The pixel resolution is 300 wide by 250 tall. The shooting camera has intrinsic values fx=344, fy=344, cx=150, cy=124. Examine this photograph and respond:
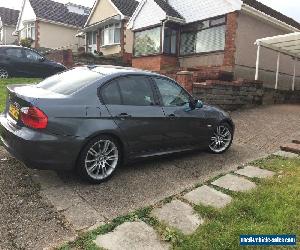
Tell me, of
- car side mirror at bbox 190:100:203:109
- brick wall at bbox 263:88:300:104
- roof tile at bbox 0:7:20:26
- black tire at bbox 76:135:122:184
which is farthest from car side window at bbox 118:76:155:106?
roof tile at bbox 0:7:20:26

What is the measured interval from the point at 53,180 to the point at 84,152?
0.73 m

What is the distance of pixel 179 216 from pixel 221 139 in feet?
10.2

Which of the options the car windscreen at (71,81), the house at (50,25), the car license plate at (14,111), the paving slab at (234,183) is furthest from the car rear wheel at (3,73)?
the house at (50,25)

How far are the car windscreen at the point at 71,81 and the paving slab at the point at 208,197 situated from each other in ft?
7.08

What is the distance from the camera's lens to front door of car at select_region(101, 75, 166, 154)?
5.05 meters

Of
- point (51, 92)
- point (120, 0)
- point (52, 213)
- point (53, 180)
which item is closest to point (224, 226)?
point (52, 213)

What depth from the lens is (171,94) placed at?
599 centimetres

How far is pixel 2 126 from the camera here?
195 inches

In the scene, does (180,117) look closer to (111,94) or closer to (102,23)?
(111,94)

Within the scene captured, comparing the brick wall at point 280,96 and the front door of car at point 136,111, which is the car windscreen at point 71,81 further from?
the brick wall at point 280,96

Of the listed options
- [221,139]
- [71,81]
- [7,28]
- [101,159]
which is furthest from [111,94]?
[7,28]

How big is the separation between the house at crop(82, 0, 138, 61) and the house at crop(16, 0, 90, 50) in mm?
4886

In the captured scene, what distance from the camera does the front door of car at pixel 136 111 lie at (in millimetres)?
5051

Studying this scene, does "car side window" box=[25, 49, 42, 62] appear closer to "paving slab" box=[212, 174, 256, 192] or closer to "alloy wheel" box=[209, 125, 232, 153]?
"alloy wheel" box=[209, 125, 232, 153]
